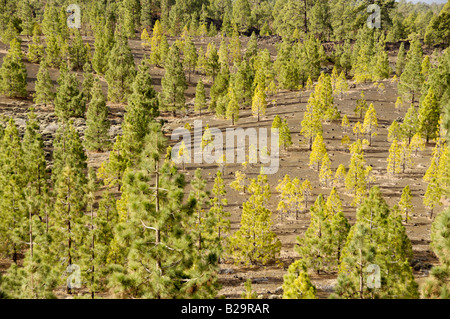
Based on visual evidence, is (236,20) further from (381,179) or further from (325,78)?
(381,179)

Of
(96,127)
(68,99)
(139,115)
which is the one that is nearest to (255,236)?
(139,115)

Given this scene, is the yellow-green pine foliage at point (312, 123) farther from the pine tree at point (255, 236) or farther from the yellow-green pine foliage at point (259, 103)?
the pine tree at point (255, 236)

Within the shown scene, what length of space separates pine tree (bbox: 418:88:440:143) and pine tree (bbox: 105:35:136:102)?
49.1m

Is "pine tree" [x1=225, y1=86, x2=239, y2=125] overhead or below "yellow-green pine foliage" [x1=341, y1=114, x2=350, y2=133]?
overhead

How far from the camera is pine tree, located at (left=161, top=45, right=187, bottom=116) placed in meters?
79.6

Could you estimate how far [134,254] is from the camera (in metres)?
17.5

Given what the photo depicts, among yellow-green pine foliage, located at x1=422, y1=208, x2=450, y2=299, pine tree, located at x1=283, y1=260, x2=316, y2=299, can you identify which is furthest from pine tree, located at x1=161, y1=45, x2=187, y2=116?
yellow-green pine foliage, located at x1=422, y1=208, x2=450, y2=299

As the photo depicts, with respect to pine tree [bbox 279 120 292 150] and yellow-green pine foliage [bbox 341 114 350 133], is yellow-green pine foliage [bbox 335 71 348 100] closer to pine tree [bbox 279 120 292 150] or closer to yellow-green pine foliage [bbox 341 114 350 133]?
yellow-green pine foliage [bbox 341 114 350 133]

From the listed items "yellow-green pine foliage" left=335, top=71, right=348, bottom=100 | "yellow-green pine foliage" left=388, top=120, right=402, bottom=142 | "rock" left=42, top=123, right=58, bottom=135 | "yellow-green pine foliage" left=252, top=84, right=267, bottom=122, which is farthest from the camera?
"yellow-green pine foliage" left=335, top=71, right=348, bottom=100

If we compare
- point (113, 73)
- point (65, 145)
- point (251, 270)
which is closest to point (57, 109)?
point (113, 73)

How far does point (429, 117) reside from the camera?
205ft

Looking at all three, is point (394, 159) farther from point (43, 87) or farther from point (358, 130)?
point (43, 87)

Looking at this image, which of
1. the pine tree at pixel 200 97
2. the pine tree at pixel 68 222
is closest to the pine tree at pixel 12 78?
the pine tree at pixel 200 97

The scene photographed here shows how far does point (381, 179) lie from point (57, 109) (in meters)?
49.7
